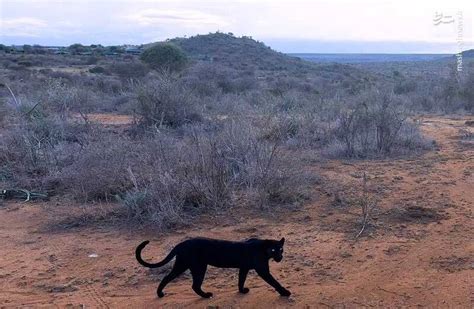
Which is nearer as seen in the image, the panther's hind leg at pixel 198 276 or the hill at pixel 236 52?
the panther's hind leg at pixel 198 276

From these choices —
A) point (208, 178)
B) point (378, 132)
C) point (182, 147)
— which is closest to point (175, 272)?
point (208, 178)

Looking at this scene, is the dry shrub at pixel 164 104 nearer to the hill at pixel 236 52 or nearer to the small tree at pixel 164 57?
the small tree at pixel 164 57

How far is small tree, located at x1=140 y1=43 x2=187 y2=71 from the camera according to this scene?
1198 inches

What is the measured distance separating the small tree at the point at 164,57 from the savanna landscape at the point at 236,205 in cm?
1776

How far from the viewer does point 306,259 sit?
215 inches

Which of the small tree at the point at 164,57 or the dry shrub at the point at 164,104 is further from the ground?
the small tree at the point at 164,57

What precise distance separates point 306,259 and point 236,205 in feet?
6.06

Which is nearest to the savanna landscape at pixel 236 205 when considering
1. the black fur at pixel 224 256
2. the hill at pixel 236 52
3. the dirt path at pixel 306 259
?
the dirt path at pixel 306 259

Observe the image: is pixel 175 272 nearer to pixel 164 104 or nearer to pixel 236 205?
pixel 236 205

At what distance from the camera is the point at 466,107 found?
66.8 ft

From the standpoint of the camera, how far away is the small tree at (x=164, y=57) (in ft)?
99.9

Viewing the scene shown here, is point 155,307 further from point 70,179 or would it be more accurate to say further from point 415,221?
point 70,179

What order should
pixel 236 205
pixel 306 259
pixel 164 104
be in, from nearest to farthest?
pixel 306 259
pixel 236 205
pixel 164 104

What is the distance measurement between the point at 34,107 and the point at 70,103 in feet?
5.08
